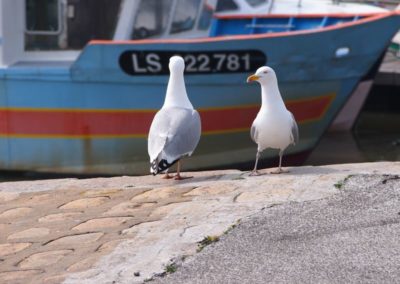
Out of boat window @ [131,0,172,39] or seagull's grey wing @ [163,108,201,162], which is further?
boat window @ [131,0,172,39]

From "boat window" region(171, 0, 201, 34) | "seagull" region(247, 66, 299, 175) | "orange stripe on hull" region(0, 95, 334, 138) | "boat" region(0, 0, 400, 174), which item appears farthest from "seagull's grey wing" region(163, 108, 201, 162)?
"boat window" region(171, 0, 201, 34)

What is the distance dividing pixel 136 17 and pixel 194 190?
472cm

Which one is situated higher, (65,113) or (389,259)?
(389,259)

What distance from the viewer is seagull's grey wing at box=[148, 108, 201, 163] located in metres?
6.68

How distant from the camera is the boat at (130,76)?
9836 mm

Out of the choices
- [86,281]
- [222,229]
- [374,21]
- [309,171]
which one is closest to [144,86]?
[374,21]

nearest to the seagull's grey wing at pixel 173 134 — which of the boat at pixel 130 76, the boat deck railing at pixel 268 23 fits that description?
the boat at pixel 130 76

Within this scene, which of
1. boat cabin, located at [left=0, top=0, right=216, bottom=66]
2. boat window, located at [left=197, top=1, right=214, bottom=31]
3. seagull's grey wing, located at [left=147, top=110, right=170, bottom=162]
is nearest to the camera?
seagull's grey wing, located at [left=147, top=110, right=170, bottom=162]

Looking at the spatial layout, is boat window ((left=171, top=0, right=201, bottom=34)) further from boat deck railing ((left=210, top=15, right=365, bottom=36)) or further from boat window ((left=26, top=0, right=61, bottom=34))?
boat window ((left=26, top=0, right=61, bottom=34))

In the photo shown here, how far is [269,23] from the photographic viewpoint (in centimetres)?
1212

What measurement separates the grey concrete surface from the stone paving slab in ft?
0.47

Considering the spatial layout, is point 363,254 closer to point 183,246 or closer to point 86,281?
point 183,246

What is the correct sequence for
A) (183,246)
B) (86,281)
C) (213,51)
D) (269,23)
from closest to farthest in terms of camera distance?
(86,281), (183,246), (213,51), (269,23)

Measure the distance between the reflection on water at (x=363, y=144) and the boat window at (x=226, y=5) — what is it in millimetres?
2091
